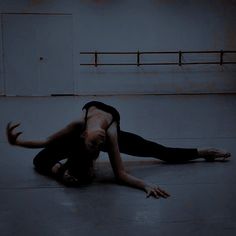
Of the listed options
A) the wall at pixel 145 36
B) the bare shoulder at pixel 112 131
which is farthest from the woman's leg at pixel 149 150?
the wall at pixel 145 36

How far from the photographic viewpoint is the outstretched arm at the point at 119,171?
8.91 ft

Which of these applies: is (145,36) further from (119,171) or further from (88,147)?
(88,147)

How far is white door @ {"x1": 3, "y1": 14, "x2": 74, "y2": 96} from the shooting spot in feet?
33.1

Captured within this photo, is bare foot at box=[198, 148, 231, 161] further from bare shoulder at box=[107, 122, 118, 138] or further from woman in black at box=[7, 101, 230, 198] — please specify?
bare shoulder at box=[107, 122, 118, 138]

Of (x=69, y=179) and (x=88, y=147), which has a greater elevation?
(x=88, y=147)

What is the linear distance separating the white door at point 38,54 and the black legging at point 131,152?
707 centimetres

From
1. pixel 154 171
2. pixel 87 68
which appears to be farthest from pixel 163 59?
pixel 154 171

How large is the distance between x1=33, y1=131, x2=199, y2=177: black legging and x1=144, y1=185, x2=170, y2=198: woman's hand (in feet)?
1.43

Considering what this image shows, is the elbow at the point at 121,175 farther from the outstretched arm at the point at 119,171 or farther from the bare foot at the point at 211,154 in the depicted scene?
the bare foot at the point at 211,154

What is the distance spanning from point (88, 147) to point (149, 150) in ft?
3.21

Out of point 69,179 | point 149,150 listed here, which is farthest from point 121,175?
point 149,150

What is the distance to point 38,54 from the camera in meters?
10.2

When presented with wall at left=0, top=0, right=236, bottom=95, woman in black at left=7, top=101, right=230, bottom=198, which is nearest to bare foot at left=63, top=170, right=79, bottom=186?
woman in black at left=7, top=101, right=230, bottom=198

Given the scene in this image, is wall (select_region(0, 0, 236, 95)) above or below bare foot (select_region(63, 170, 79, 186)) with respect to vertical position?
Answer: above
